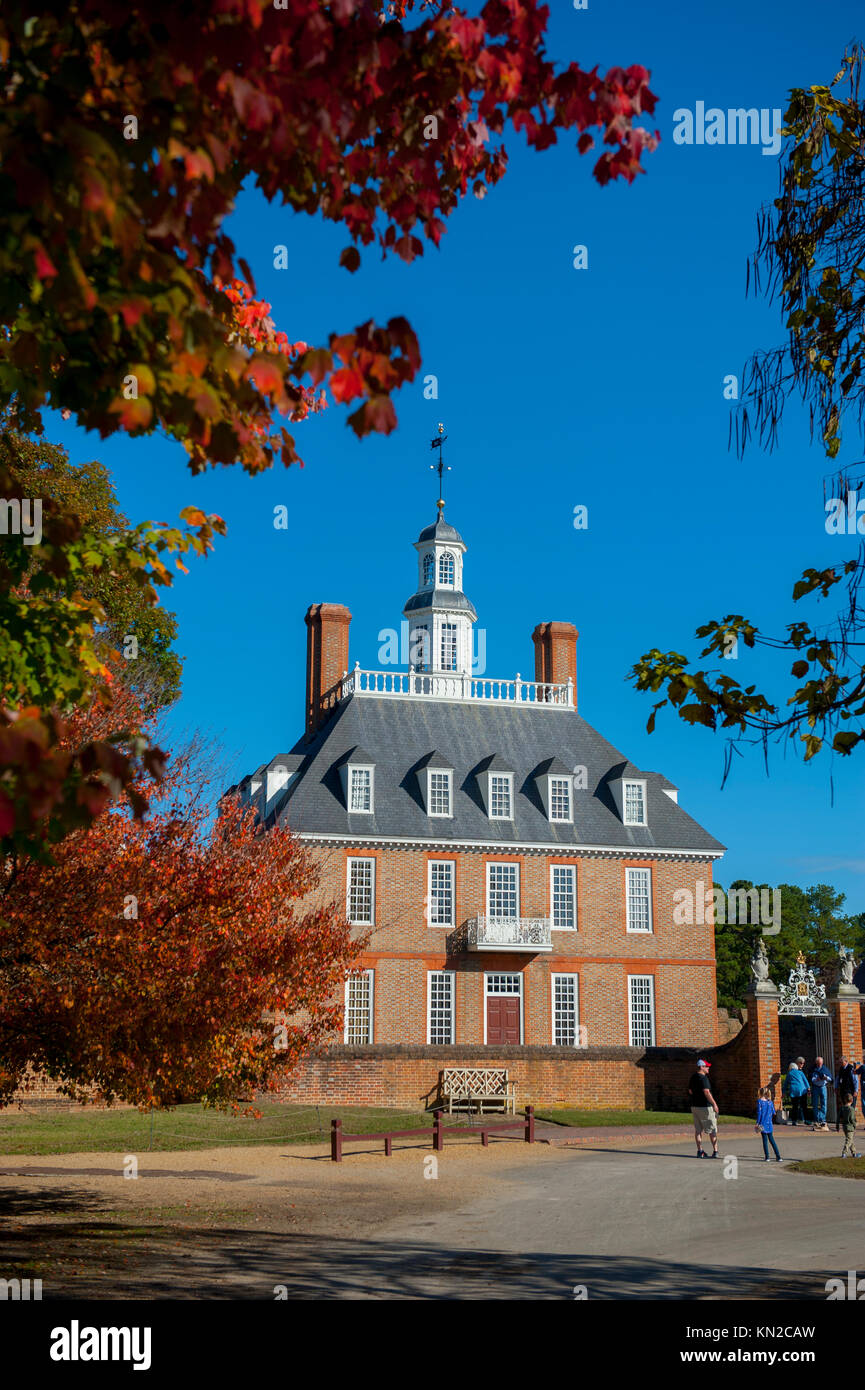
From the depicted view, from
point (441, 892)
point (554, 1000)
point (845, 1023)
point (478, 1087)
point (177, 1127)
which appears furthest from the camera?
point (554, 1000)

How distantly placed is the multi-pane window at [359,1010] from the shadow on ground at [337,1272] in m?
24.8

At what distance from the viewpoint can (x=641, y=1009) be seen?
41.5 meters

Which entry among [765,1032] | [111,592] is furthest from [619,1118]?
[111,592]

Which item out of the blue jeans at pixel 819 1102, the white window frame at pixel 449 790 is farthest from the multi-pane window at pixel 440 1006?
the blue jeans at pixel 819 1102

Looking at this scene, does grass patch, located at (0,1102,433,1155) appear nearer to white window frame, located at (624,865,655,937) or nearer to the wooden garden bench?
the wooden garden bench

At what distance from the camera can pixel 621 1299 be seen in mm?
9875

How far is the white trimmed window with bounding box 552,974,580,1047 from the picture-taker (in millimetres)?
40531

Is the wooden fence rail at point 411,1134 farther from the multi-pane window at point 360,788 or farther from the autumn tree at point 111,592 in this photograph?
the multi-pane window at point 360,788

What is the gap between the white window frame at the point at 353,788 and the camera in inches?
1598

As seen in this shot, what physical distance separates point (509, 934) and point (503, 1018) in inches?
107

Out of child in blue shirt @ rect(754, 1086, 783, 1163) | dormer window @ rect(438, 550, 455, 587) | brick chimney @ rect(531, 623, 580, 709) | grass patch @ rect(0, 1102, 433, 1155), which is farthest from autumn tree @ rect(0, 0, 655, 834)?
dormer window @ rect(438, 550, 455, 587)

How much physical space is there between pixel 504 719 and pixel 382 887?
29.4 feet

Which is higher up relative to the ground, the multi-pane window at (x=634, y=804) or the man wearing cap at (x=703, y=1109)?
the multi-pane window at (x=634, y=804)

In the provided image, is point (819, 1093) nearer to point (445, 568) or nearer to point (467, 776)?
point (467, 776)
